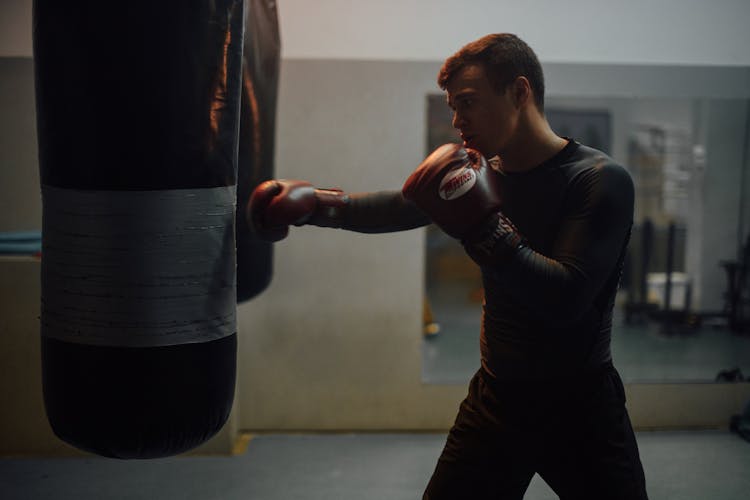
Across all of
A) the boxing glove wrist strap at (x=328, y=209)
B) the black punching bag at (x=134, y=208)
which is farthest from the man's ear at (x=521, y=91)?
the black punching bag at (x=134, y=208)

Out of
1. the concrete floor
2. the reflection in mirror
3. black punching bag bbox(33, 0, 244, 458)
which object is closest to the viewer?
black punching bag bbox(33, 0, 244, 458)

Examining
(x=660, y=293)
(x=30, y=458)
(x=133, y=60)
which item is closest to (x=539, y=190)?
(x=133, y=60)

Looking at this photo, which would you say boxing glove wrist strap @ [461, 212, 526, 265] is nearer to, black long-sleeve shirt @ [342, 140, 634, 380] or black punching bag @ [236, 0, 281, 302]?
black long-sleeve shirt @ [342, 140, 634, 380]

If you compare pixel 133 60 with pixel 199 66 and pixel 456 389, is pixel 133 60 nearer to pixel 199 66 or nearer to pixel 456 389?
pixel 199 66

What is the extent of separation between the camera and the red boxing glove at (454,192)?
Result: 4.26ft

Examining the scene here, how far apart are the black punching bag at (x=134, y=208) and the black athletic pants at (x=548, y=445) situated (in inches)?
21.9

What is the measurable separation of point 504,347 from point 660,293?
4.46m

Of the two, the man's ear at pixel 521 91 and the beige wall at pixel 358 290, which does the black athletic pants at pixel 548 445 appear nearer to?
the man's ear at pixel 521 91

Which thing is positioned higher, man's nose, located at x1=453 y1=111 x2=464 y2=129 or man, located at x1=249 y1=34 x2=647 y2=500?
man's nose, located at x1=453 y1=111 x2=464 y2=129

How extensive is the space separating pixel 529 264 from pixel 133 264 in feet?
2.36

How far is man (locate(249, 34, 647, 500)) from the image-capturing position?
4.30 ft

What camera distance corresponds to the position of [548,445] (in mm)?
Answer: 1440

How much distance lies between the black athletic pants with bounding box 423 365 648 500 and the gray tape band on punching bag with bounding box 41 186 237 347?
1.96 ft

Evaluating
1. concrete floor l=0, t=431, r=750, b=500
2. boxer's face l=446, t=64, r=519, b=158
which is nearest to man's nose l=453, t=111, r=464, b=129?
boxer's face l=446, t=64, r=519, b=158
